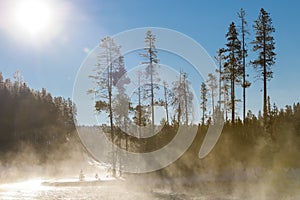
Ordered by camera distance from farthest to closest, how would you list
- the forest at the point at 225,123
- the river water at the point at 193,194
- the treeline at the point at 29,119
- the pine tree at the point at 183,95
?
the treeline at the point at 29,119, the pine tree at the point at 183,95, the forest at the point at 225,123, the river water at the point at 193,194

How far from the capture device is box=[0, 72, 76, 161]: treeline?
73.4 meters

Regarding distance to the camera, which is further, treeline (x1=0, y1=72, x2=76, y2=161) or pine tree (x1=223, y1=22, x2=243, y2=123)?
treeline (x1=0, y1=72, x2=76, y2=161)

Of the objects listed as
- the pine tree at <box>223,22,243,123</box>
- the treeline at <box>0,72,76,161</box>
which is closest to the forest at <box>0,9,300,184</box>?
the pine tree at <box>223,22,243,123</box>

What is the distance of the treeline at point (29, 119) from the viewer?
241ft

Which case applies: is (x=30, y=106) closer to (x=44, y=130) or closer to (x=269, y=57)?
(x=44, y=130)

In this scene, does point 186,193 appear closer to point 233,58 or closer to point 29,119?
point 233,58

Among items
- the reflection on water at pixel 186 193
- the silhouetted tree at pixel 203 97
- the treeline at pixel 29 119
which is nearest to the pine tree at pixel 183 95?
the silhouetted tree at pixel 203 97

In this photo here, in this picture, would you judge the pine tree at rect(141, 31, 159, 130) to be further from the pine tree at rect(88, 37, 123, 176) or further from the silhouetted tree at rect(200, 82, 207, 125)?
the silhouetted tree at rect(200, 82, 207, 125)

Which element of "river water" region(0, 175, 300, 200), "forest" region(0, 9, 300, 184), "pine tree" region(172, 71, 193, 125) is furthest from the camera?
"pine tree" region(172, 71, 193, 125)

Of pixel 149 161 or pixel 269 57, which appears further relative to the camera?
pixel 269 57

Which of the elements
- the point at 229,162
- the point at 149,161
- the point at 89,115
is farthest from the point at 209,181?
the point at 89,115

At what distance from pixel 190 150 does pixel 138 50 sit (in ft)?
38.6

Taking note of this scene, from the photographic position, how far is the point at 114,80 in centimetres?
2969

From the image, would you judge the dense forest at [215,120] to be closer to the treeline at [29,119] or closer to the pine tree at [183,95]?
the pine tree at [183,95]
